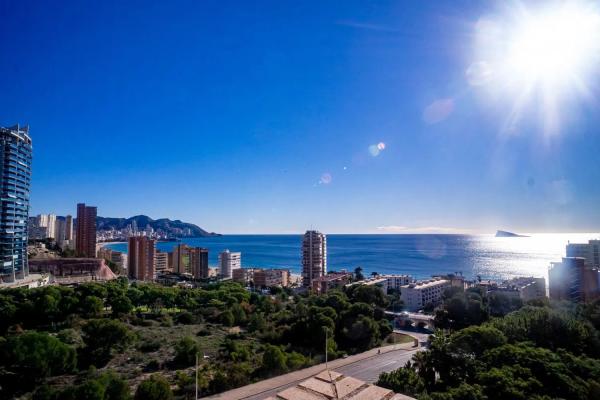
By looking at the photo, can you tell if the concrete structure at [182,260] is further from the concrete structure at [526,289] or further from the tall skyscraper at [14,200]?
the concrete structure at [526,289]

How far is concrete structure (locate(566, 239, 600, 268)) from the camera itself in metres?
50.2

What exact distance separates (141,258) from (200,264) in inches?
392

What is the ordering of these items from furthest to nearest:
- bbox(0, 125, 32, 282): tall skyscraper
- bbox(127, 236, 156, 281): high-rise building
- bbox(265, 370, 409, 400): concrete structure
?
bbox(127, 236, 156, 281): high-rise building, bbox(0, 125, 32, 282): tall skyscraper, bbox(265, 370, 409, 400): concrete structure

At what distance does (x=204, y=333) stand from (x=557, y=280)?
1490 inches

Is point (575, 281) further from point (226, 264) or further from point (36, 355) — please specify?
point (226, 264)

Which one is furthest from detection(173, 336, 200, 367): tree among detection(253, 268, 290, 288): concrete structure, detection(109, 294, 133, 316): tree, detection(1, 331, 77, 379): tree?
detection(253, 268, 290, 288): concrete structure

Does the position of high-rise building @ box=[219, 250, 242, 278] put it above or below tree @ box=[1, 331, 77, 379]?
below

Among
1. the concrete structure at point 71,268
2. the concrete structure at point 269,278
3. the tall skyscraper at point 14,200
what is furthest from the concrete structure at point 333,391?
the concrete structure at point 71,268

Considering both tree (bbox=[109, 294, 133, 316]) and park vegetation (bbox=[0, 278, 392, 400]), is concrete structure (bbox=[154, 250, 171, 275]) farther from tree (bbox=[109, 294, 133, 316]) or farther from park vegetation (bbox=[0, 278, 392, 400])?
tree (bbox=[109, 294, 133, 316])

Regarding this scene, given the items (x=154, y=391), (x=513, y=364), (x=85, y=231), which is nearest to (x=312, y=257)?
(x=154, y=391)

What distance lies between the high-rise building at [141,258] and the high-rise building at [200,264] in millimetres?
7204

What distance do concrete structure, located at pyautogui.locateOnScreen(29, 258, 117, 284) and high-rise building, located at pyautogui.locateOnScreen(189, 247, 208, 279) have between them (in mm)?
14910

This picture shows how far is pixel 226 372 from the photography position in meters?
14.7

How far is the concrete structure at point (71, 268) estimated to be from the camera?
49219mm
